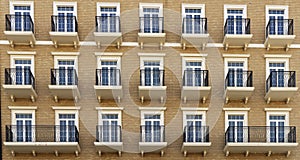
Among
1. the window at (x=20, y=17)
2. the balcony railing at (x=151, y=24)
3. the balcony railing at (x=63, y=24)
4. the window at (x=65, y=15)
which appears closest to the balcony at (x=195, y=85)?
the balcony railing at (x=151, y=24)

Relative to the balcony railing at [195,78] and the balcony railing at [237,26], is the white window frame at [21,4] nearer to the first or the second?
the balcony railing at [195,78]

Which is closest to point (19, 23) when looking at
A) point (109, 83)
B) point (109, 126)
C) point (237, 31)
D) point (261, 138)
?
point (109, 83)

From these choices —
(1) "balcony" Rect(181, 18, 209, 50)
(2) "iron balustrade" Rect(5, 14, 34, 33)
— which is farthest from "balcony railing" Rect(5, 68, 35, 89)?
(1) "balcony" Rect(181, 18, 209, 50)

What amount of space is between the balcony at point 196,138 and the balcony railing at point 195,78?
1873mm

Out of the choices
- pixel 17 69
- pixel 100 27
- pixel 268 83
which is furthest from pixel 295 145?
pixel 17 69

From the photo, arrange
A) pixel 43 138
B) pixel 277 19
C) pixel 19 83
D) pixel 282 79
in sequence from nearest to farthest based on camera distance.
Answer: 1. pixel 43 138
2. pixel 19 83
3. pixel 282 79
4. pixel 277 19

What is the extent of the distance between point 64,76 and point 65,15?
280 cm

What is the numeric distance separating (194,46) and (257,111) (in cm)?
404

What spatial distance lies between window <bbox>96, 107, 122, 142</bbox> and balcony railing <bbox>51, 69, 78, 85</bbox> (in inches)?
72.4

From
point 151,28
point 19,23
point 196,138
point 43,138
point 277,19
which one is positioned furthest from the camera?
point 277,19

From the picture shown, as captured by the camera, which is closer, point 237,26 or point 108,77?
point 108,77

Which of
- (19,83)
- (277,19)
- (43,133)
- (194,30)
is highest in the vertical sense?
(277,19)

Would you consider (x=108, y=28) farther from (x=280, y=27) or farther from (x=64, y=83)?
(x=280, y=27)

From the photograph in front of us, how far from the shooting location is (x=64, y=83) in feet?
66.2
